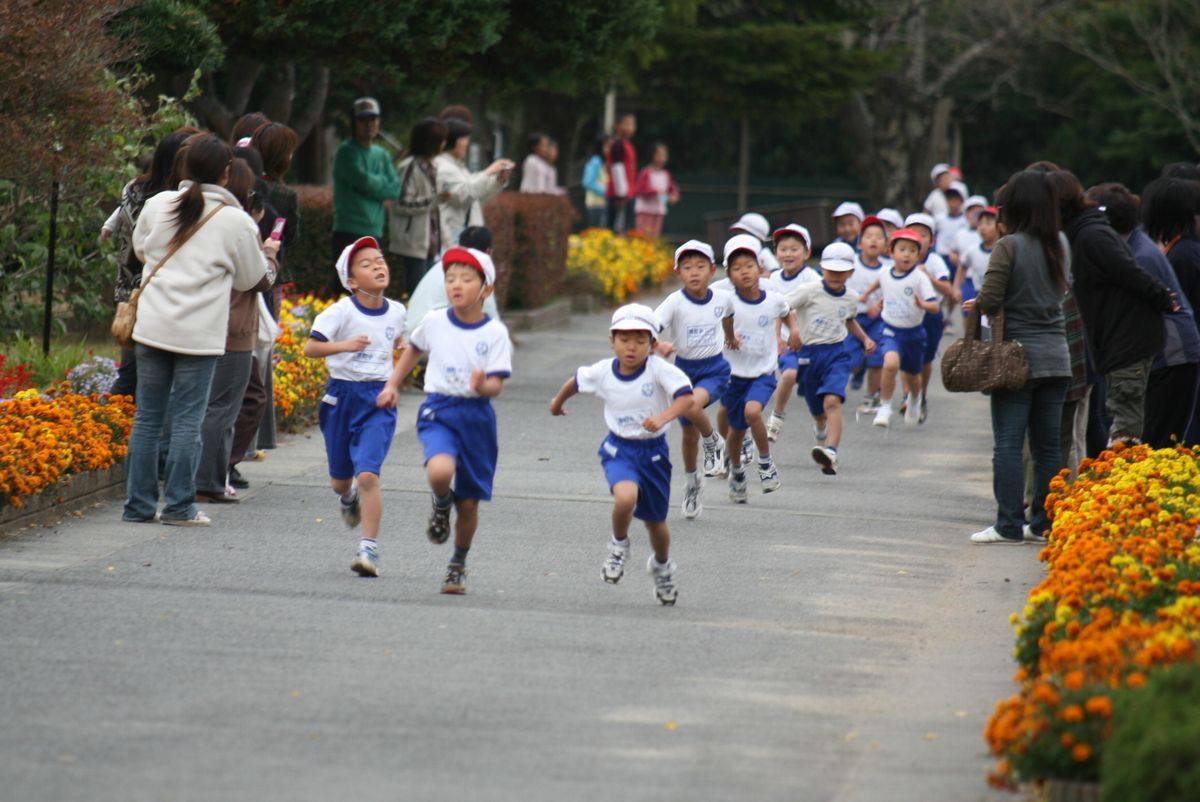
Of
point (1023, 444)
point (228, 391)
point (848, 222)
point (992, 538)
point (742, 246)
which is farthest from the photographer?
point (848, 222)

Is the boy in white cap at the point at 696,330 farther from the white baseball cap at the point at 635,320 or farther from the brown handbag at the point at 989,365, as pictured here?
the white baseball cap at the point at 635,320

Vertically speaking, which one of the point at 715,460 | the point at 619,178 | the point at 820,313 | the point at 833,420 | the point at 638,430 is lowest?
the point at 715,460

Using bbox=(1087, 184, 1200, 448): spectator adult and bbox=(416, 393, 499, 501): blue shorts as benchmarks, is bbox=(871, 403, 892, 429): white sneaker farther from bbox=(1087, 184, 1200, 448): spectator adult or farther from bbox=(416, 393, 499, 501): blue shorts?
bbox=(416, 393, 499, 501): blue shorts

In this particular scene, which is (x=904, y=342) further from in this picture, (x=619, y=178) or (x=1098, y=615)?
(x=619, y=178)

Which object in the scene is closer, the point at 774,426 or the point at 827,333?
the point at 827,333

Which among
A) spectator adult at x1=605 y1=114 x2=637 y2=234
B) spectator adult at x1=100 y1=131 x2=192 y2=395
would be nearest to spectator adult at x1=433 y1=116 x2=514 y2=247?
spectator adult at x1=100 y1=131 x2=192 y2=395

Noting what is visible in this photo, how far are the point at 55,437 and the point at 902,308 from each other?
696 cm

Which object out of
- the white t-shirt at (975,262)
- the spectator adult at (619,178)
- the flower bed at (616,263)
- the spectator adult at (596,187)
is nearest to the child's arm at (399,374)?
the white t-shirt at (975,262)

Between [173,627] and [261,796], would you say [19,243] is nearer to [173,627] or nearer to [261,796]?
[173,627]

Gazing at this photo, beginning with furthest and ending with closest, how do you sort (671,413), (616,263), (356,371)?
(616,263) → (356,371) → (671,413)

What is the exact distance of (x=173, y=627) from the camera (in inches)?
273

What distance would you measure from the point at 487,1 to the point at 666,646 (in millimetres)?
8874

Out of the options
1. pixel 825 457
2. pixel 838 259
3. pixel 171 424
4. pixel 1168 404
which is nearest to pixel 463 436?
pixel 171 424

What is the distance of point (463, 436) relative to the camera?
7.64 metres
